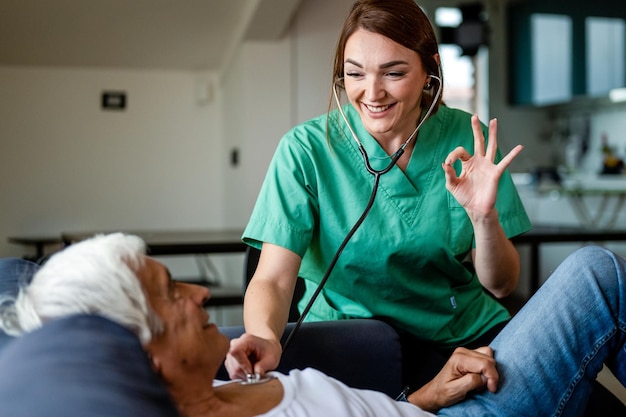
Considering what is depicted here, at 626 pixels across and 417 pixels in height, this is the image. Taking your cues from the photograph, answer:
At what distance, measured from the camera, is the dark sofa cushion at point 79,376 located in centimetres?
60

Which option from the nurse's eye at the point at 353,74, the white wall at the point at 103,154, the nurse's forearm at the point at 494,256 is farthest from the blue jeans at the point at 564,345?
the white wall at the point at 103,154

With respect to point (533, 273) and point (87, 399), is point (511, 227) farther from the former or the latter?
point (533, 273)

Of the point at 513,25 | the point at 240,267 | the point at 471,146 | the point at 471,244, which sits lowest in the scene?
the point at 240,267

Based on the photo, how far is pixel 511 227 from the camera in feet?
4.97

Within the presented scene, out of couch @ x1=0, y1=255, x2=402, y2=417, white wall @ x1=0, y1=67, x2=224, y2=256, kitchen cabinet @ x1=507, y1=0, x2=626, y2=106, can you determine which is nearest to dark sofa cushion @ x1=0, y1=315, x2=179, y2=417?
couch @ x1=0, y1=255, x2=402, y2=417

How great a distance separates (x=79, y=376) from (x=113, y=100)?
4279mm

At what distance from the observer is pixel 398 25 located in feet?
4.48

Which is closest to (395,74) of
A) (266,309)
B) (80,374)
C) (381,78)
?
(381,78)

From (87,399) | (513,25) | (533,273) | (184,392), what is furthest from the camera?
(513,25)

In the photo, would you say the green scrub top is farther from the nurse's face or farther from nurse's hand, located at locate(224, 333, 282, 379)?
nurse's hand, located at locate(224, 333, 282, 379)

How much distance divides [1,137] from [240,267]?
1.64 meters

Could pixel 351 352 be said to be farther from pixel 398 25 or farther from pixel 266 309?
pixel 398 25

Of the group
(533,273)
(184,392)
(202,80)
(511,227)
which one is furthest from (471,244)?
(202,80)

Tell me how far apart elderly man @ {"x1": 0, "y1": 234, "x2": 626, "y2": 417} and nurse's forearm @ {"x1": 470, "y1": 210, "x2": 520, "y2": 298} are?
0.10 meters
